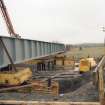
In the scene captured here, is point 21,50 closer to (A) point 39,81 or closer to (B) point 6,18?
(A) point 39,81

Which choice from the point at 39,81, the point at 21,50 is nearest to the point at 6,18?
the point at 21,50

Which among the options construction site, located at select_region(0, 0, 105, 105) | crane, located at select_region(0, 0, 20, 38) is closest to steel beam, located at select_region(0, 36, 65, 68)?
construction site, located at select_region(0, 0, 105, 105)

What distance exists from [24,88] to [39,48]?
992cm

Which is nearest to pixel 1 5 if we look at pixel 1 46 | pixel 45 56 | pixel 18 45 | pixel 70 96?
pixel 45 56

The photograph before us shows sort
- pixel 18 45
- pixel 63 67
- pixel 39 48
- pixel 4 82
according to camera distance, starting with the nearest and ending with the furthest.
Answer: pixel 4 82
pixel 18 45
pixel 39 48
pixel 63 67

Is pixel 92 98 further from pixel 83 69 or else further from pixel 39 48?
pixel 39 48

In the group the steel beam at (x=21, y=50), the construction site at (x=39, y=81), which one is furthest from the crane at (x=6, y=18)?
the steel beam at (x=21, y=50)

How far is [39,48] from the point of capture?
21.4 metres

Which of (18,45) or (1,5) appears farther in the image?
(1,5)

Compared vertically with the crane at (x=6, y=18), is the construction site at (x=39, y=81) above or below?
below

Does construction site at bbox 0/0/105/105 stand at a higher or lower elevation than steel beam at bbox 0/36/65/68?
lower

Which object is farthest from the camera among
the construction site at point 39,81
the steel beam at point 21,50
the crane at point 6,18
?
the crane at point 6,18

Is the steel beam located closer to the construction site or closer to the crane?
the construction site

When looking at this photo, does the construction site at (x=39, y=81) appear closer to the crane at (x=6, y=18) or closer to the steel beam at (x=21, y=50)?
the steel beam at (x=21, y=50)
